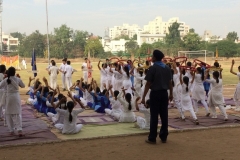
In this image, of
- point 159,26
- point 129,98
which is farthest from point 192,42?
point 159,26

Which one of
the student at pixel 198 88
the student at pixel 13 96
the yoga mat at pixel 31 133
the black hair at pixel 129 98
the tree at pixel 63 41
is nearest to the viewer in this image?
the yoga mat at pixel 31 133

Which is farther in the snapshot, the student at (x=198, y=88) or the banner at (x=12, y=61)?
the banner at (x=12, y=61)

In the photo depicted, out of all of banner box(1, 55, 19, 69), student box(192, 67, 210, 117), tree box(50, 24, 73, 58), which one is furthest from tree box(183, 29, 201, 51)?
student box(192, 67, 210, 117)

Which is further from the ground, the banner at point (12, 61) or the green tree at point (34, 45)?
the green tree at point (34, 45)

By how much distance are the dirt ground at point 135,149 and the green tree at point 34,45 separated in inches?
2573

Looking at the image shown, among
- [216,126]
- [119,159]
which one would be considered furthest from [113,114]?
[119,159]

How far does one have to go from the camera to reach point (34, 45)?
71500mm

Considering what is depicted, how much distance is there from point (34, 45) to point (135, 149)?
6848cm

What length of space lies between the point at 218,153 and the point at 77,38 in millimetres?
70272

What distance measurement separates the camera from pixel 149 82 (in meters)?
6.46

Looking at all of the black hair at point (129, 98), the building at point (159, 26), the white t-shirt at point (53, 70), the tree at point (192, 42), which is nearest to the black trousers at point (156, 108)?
the black hair at point (129, 98)

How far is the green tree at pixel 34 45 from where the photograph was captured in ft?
234

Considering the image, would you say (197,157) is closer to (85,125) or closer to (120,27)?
Result: (85,125)

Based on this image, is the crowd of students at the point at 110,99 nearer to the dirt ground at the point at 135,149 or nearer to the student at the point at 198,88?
the student at the point at 198,88
